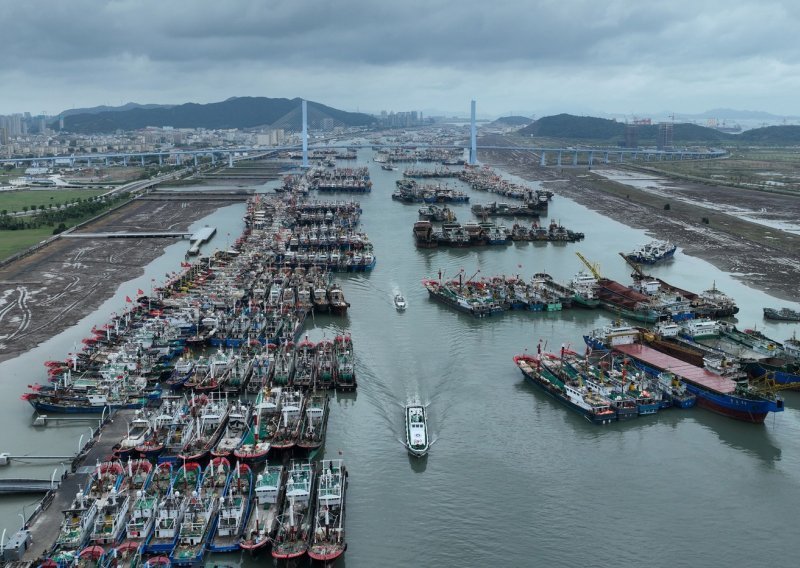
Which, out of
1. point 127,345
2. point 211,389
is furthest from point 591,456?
point 127,345

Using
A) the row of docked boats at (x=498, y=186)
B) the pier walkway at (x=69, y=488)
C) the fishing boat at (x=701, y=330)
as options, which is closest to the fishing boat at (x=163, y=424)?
the pier walkway at (x=69, y=488)

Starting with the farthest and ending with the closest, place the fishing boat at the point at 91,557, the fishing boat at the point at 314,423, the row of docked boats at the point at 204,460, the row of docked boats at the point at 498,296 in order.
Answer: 1. the row of docked boats at the point at 498,296
2. the fishing boat at the point at 314,423
3. the row of docked boats at the point at 204,460
4. the fishing boat at the point at 91,557

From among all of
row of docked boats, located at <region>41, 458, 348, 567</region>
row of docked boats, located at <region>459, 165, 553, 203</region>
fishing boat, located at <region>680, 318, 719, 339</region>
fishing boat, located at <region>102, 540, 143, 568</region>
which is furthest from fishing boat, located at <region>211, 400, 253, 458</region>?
row of docked boats, located at <region>459, 165, 553, 203</region>

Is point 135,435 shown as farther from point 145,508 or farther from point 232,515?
point 232,515

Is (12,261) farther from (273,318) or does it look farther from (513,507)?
(513,507)

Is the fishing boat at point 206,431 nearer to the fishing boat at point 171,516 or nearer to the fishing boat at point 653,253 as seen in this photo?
the fishing boat at point 171,516

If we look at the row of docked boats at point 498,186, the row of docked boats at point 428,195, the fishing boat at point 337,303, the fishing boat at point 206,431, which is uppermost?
the row of docked boats at point 498,186
